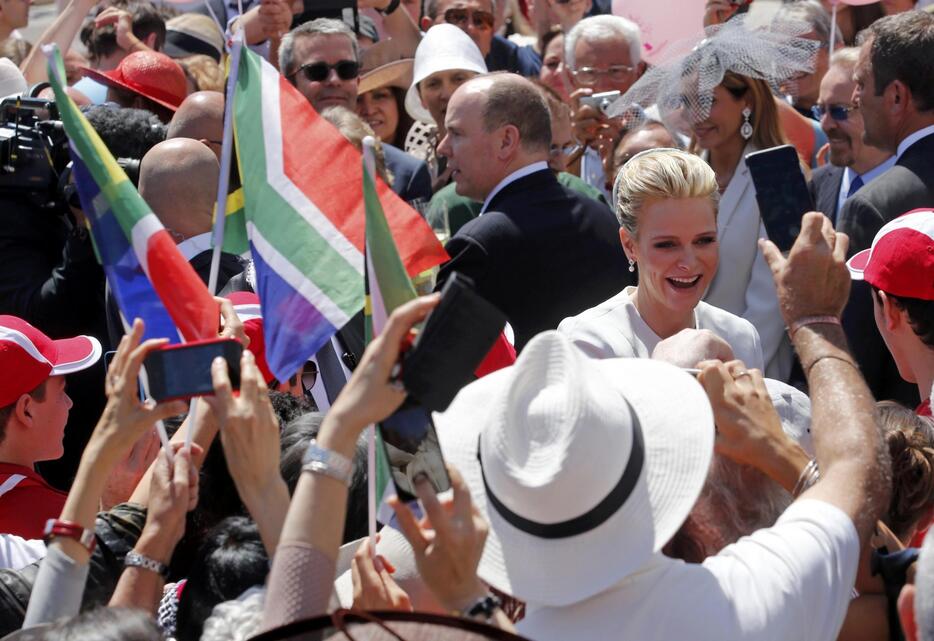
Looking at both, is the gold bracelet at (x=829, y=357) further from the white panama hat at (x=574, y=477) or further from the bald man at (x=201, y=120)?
the bald man at (x=201, y=120)

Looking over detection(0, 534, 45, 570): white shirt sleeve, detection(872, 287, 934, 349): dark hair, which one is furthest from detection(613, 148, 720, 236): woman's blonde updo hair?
detection(0, 534, 45, 570): white shirt sleeve

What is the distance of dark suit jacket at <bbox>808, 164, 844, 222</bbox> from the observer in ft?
18.3

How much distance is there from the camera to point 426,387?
2.04 m

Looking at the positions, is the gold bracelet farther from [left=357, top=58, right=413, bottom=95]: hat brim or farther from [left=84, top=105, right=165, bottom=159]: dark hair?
[left=357, top=58, right=413, bottom=95]: hat brim

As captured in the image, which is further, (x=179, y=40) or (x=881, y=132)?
(x=179, y=40)

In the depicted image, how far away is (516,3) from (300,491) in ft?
29.6

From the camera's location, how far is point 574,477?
82.8 inches

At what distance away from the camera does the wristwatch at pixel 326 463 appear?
82.0 inches

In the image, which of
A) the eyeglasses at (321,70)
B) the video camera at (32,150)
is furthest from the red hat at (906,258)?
the eyeglasses at (321,70)

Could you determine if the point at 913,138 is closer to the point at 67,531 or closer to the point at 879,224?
the point at 879,224

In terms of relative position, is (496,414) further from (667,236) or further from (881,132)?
(881,132)

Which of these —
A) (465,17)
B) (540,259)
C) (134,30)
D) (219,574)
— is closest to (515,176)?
(540,259)

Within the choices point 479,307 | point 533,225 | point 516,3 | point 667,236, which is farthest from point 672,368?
point 516,3

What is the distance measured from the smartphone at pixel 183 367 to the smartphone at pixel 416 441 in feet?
1.08
